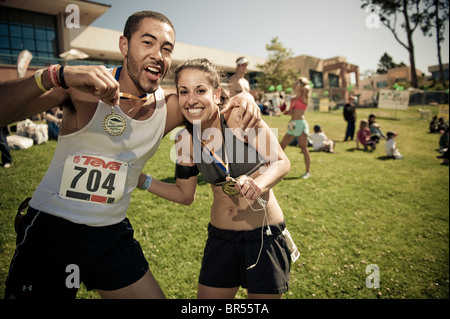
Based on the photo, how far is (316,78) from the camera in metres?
57.4

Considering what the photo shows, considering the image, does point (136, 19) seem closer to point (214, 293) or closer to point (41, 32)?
point (214, 293)

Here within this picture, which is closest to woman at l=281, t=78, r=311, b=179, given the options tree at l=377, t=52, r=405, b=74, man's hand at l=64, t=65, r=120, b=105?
man's hand at l=64, t=65, r=120, b=105

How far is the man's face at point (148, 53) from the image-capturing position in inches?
78.1

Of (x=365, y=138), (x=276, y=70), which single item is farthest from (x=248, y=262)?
(x=276, y=70)

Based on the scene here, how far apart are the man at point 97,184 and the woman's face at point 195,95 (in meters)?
0.22

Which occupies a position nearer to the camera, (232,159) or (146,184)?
(232,159)

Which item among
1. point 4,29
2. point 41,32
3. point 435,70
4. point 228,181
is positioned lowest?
point 228,181

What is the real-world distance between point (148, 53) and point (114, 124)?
2.12 ft

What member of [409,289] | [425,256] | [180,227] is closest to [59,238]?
[180,227]

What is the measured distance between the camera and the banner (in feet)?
87.5

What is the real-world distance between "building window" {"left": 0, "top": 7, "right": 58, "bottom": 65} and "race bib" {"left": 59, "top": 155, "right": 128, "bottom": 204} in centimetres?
2652

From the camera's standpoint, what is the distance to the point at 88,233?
192 cm
